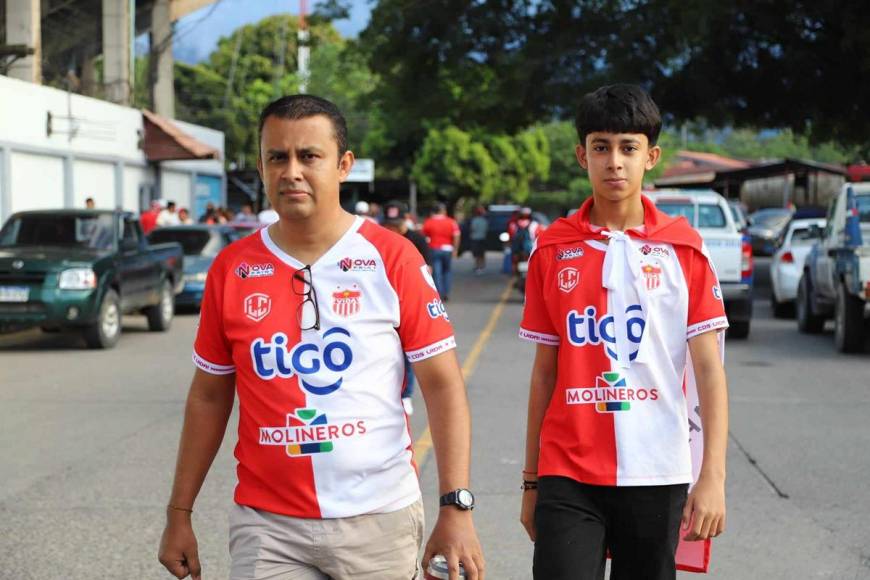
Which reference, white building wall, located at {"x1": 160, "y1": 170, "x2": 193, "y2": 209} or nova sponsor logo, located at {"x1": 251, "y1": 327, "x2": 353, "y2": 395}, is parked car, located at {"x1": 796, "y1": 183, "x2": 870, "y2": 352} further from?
white building wall, located at {"x1": 160, "y1": 170, "x2": 193, "y2": 209}

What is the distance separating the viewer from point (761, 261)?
4103 centimetres

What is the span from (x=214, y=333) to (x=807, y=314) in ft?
52.1

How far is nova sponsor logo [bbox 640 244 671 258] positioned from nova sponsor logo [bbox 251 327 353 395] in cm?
95

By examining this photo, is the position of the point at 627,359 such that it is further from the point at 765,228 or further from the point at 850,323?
the point at 765,228

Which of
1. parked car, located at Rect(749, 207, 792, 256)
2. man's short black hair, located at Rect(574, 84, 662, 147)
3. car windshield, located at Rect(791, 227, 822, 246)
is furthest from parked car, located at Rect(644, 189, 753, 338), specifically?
parked car, located at Rect(749, 207, 792, 256)

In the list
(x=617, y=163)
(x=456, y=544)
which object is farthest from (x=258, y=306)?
(x=617, y=163)

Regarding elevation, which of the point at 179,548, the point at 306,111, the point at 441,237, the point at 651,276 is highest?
the point at 306,111

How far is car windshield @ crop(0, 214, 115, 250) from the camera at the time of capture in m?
17.1

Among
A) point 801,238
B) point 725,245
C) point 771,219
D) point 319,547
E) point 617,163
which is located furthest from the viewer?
point 771,219

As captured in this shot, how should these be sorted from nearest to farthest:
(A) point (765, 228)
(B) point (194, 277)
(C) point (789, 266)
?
(C) point (789, 266), (B) point (194, 277), (A) point (765, 228)

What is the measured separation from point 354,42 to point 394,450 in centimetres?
2945

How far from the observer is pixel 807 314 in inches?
717

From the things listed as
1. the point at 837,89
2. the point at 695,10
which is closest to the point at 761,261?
the point at 837,89

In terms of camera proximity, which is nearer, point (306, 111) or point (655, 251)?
point (306, 111)
